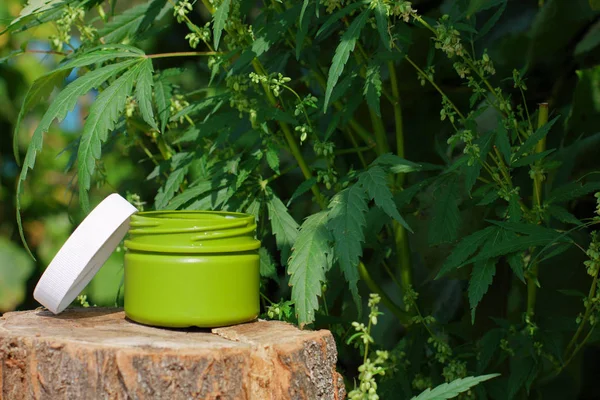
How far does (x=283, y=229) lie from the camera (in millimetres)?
1578

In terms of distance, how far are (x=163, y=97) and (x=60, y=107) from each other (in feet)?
0.95

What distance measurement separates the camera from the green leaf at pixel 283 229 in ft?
5.11

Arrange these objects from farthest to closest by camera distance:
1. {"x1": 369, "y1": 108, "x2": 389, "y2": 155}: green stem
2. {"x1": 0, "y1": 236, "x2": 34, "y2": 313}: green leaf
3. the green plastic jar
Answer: {"x1": 0, "y1": 236, "x2": 34, "y2": 313}: green leaf → {"x1": 369, "y1": 108, "x2": 389, "y2": 155}: green stem → the green plastic jar

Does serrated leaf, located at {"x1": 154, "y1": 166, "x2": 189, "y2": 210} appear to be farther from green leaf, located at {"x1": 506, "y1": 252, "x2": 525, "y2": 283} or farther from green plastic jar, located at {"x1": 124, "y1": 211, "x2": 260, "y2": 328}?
green leaf, located at {"x1": 506, "y1": 252, "x2": 525, "y2": 283}

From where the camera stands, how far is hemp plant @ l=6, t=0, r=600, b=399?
1.41 meters

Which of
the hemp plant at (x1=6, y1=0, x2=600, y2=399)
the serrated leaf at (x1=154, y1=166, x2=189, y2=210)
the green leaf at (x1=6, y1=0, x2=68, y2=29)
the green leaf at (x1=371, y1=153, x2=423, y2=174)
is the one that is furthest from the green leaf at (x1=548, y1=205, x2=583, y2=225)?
the green leaf at (x1=6, y1=0, x2=68, y2=29)

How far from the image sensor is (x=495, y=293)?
201cm

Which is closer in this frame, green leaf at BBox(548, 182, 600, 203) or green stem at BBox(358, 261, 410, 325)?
green leaf at BBox(548, 182, 600, 203)

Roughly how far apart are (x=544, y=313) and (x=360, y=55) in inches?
28.4

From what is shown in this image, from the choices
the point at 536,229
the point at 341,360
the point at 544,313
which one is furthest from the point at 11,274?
the point at 536,229

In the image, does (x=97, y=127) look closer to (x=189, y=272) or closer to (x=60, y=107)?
(x=60, y=107)

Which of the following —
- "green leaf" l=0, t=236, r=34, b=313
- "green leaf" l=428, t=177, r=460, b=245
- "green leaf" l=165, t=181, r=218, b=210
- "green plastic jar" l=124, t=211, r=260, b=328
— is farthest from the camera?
"green leaf" l=0, t=236, r=34, b=313

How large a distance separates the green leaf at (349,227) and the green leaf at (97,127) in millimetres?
403

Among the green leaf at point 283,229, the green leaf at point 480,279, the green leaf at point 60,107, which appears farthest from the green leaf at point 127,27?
the green leaf at point 480,279
